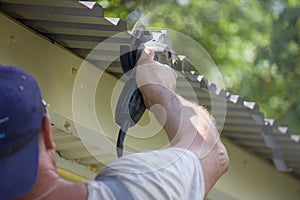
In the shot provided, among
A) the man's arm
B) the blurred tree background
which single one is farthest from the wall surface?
the blurred tree background

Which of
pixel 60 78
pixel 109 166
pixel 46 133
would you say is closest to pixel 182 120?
pixel 109 166

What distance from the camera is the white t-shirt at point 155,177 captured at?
6.47 ft

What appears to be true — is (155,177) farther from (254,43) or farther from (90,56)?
(254,43)

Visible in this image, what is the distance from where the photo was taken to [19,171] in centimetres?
185

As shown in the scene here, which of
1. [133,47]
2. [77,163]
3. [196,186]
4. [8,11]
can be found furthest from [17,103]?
[77,163]

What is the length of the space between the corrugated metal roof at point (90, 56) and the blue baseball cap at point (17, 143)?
1.56 metres

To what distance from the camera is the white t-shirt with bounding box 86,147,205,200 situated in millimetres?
1971

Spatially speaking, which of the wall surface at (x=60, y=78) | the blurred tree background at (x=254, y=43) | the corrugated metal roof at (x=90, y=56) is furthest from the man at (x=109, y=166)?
the blurred tree background at (x=254, y=43)

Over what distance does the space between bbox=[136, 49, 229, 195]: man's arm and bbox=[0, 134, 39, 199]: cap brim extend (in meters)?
0.49

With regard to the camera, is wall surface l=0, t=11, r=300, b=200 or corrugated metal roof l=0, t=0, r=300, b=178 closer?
corrugated metal roof l=0, t=0, r=300, b=178

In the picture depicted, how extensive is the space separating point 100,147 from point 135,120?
188cm

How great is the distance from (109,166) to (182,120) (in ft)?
1.04

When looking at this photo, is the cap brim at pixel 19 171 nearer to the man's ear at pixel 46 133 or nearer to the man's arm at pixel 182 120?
the man's ear at pixel 46 133

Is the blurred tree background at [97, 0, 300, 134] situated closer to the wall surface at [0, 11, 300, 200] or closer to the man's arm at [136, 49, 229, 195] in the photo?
the wall surface at [0, 11, 300, 200]
